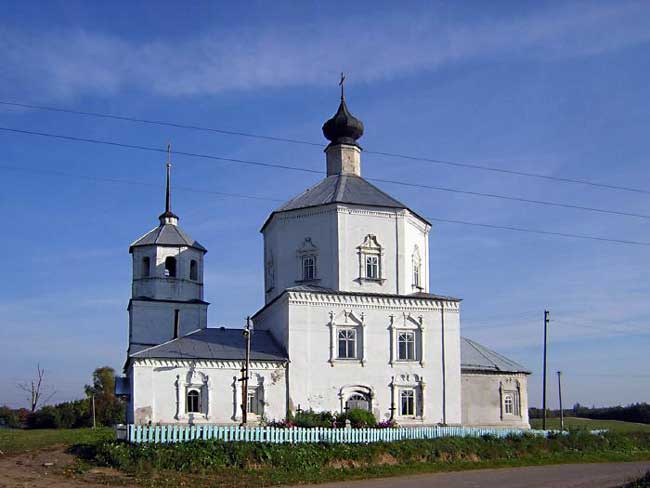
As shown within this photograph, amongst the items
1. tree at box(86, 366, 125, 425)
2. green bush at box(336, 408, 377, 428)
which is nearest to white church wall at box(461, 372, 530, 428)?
green bush at box(336, 408, 377, 428)

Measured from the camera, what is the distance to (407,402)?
29703 mm

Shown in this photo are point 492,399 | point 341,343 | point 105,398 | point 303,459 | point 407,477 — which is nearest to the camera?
point 407,477

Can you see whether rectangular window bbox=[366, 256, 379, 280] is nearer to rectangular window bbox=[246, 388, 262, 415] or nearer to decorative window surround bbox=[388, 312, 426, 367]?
decorative window surround bbox=[388, 312, 426, 367]

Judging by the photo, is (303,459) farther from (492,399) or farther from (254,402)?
(492,399)


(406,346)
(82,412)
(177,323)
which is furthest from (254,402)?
(82,412)

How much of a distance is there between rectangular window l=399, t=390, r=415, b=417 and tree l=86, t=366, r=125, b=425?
30862 mm

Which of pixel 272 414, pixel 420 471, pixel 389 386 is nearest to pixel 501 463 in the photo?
pixel 420 471

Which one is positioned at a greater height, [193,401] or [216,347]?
[216,347]

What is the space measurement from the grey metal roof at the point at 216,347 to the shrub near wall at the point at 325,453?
6.45 m

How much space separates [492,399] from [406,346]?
4.73 meters

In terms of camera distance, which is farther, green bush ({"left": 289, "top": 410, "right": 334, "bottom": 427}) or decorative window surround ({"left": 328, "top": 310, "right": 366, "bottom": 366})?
decorative window surround ({"left": 328, "top": 310, "right": 366, "bottom": 366})

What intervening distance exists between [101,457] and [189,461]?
2.32 metres

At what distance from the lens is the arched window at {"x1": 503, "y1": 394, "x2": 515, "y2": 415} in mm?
32344

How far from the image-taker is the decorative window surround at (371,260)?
3044cm
